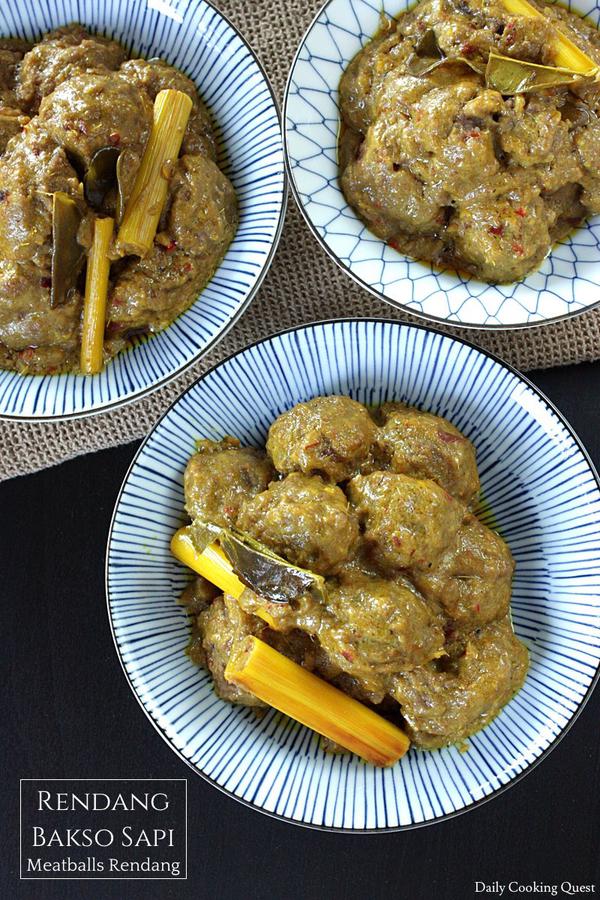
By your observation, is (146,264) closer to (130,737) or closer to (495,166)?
(495,166)

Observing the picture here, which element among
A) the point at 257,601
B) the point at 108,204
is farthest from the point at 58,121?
the point at 257,601

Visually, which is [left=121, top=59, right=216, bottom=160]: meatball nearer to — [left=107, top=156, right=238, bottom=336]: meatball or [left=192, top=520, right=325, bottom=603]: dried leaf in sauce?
[left=107, top=156, right=238, bottom=336]: meatball

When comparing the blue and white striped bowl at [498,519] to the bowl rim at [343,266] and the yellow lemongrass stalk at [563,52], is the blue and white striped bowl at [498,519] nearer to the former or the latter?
the bowl rim at [343,266]

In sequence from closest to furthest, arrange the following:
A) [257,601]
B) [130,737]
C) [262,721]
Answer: [257,601] < [262,721] < [130,737]

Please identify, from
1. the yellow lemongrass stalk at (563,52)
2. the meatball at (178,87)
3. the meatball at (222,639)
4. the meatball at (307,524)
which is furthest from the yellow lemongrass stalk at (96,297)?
the yellow lemongrass stalk at (563,52)

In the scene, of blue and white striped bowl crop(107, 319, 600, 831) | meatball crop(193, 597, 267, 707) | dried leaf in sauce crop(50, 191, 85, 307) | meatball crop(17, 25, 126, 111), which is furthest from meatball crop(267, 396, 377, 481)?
meatball crop(17, 25, 126, 111)

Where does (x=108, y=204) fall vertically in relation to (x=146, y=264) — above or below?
above
